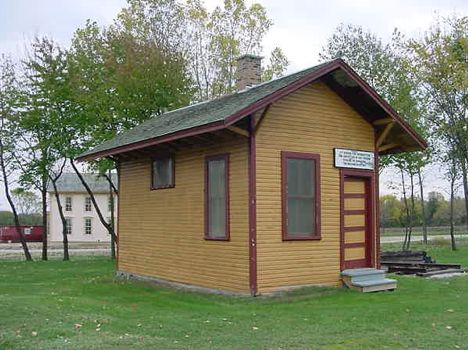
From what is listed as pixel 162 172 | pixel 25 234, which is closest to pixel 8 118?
pixel 162 172

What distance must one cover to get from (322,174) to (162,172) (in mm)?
4027

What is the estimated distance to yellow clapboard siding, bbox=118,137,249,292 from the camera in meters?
11.7

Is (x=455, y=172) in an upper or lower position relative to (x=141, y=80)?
lower

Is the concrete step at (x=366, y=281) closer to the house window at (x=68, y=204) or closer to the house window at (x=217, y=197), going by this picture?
the house window at (x=217, y=197)

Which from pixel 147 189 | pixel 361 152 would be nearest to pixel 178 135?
pixel 147 189

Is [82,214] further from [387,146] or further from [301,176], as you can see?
[301,176]

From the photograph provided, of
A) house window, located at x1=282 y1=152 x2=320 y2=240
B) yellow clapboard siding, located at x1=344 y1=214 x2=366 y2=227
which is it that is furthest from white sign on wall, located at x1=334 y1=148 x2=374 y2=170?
yellow clapboard siding, located at x1=344 y1=214 x2=366 y2=227

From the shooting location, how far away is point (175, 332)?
802 cm

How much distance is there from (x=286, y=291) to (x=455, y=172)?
21.9 meters

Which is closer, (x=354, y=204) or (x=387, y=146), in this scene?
(x=354, y=204)

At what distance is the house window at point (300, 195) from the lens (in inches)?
471

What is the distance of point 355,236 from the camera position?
13430 mm

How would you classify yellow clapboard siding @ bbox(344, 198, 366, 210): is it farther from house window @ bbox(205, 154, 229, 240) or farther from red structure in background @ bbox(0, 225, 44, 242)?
red structure in background @ bbox(0, 225, 44, 242)

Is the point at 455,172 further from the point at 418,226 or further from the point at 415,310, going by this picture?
the point at 418,226
